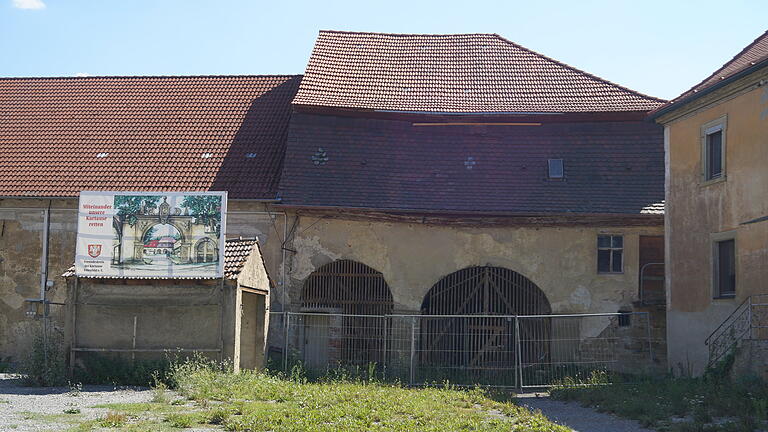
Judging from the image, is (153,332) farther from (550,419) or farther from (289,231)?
(550,419)

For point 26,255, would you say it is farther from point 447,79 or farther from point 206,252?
point 447,79

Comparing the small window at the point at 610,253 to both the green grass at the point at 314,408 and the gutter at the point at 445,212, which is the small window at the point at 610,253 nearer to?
the gutter at the point at 445,212

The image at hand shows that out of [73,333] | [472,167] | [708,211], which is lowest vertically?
[73,333]

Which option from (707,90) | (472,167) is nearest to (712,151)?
(707,90)

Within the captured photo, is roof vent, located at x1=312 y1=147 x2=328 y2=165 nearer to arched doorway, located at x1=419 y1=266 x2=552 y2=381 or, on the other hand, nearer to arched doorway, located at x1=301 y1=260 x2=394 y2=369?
arched doorway, located at x1=301 y1=260 x2=394 y2=369

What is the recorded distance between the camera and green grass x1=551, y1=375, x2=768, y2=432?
1312 centimetres

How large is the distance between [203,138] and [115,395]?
12408 mm

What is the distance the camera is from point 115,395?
16.0m

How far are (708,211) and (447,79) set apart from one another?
9.99 m

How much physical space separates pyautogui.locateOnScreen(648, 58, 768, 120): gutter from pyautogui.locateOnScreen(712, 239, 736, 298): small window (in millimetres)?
3127

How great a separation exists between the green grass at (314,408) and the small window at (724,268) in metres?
5.80

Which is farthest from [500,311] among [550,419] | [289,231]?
[550,419]

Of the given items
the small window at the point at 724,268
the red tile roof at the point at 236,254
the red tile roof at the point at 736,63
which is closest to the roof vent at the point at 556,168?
the red tile roof at the point at 736,63

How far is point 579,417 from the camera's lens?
14.9 m
